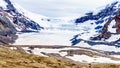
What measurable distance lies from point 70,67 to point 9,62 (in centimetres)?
682

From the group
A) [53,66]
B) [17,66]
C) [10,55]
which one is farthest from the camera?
[10,55]

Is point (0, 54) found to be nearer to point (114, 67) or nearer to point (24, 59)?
point (24, 59)

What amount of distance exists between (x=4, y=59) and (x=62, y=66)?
19.0 feet

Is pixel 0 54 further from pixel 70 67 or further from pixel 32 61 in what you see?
pixel 70 67

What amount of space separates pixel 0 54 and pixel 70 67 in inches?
287

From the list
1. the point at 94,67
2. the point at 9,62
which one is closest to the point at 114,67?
the point at 94,67

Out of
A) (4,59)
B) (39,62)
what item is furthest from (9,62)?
(39,62)

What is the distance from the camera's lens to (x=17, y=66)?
37312 mm

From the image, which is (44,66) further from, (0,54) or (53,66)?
(0,54)

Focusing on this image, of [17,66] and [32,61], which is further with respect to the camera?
[32,61]

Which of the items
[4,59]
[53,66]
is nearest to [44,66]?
[53,66]

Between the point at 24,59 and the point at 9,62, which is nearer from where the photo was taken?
the point at 9,62

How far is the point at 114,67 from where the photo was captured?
140 ft

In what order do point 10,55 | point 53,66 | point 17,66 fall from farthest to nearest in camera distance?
1. point 10,55
2. point 53,66
3. point 17,66
